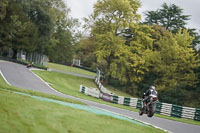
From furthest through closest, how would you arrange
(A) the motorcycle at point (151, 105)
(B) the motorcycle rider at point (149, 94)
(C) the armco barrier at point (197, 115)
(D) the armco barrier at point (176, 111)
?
(D) the armco barrier at point (176, 111) → (C) the armco barrier at point (197, 115) → (B) the motorcycle rider at point (149, 94) → (A) the motorcycle at point (151, 105)

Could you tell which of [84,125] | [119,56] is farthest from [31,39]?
[84,125]

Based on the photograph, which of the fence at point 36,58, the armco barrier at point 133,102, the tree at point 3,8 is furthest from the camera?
the fence at point 36,58

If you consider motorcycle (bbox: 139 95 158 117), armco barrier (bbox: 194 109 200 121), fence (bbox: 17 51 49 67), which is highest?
fence (bbox: 17 51 49 67)

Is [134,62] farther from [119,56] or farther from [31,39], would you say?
[31,39]

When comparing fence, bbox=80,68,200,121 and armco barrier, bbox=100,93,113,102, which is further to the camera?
armco barrier, bbox=100,93,113,102

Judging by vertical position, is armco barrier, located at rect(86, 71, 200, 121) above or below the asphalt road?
below

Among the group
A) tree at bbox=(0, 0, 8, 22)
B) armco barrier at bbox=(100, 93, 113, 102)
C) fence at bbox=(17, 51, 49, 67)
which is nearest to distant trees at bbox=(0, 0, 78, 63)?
tree at bbox=(0, 0, 8, 22)

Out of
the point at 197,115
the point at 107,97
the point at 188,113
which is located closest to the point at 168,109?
the point at 188,113

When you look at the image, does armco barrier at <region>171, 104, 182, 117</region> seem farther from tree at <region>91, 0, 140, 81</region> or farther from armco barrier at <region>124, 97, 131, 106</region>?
Answer: tree at <region>91, 0, 140, 81</region>

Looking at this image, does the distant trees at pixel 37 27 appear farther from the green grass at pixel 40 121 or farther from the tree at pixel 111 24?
the green grass at pixel 40 121

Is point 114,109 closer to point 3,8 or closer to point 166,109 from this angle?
point 166,109

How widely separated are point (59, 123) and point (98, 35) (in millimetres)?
38115

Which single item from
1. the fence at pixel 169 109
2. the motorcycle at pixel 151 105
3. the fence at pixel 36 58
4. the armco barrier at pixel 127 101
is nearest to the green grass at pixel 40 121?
the motorcycle at pixel 151 105

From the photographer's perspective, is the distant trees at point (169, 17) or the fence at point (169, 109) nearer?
the fence at point (169, 109)
